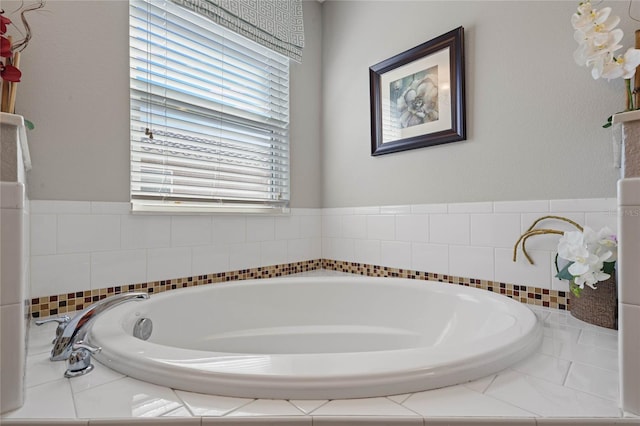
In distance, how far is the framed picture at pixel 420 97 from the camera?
65.9 inches

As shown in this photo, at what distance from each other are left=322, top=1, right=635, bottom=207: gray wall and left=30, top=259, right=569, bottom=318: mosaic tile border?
41cm

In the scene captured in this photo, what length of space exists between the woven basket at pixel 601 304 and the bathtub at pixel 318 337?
0.74 ft

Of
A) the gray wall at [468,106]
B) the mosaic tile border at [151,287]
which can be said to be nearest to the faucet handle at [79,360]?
the mosaic tile border at [151,287]

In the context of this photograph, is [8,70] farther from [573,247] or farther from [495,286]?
[495,286]

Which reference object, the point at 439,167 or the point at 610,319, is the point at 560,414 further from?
the point at 439,167

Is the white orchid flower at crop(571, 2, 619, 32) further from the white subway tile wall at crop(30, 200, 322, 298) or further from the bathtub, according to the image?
the white subway tile wall at crop(30, 200, 322, 298)

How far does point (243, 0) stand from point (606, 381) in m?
2.23

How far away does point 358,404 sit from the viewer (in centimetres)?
66

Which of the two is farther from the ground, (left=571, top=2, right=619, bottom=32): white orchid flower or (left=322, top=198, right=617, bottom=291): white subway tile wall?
(left=571, top=2, right=619, bottom=32): white orchid flower

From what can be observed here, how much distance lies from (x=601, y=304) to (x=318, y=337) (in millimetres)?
1211

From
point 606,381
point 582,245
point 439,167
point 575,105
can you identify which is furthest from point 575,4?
point 606,381

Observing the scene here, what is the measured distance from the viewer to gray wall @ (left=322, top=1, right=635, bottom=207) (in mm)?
1312

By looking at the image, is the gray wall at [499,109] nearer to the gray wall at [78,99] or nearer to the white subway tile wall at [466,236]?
the white subway tile wall at [466,236]

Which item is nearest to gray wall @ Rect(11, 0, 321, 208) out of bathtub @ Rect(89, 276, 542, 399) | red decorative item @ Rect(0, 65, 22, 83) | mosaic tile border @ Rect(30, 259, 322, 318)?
red decorative item @ Rect(0, 65, 22, 83)
